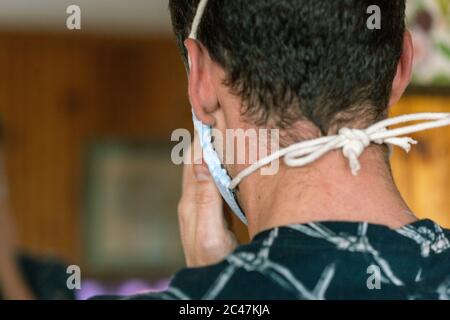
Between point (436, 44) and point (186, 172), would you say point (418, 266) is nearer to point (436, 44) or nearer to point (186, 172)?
point (186, 172)

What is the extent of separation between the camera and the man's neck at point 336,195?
29.6 inches

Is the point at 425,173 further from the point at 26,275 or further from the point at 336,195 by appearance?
the point at 336,195

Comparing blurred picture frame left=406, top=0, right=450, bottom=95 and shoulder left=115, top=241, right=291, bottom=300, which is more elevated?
blurred picture frame left=406, top=0, right=450, bottom=95

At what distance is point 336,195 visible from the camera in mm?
758

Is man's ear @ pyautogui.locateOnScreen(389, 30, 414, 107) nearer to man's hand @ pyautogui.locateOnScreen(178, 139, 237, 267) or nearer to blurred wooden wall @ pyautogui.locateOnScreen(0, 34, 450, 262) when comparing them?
man's hand @ pyautogui.locateOnScreen(178, 139, 237, 267)

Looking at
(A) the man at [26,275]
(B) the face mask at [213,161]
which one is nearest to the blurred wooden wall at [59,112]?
(A) the man at [26,275]

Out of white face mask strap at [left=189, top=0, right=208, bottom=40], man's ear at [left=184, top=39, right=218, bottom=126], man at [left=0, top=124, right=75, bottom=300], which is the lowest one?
man at [left=0, top=124, right=75, bottom=300]

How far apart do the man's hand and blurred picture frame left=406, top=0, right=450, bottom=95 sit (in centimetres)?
178

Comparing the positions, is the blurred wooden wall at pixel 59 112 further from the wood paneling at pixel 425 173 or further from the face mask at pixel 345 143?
the face mask at pixel 345 143

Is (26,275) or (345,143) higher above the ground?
(345,143)

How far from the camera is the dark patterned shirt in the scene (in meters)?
0.71

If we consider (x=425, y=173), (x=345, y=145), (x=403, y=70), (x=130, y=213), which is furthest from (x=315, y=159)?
(x=130, y=213)

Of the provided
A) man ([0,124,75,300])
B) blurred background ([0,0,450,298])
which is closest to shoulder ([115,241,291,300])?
man ([0,124,75,300])

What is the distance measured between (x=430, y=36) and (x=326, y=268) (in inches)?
83.7
